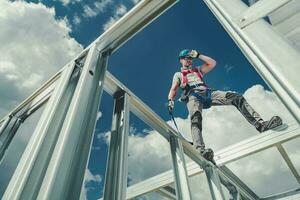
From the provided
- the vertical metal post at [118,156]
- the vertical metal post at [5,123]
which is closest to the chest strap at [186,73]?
the vertical metal post at [118,156]

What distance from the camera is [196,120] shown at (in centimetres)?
345

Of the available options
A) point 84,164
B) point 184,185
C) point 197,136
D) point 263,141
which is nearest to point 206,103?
point 197,136

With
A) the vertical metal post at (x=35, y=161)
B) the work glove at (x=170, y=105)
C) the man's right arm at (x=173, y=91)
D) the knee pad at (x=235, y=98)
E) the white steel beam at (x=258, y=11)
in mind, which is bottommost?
the vertical metal post at (x=35, y=161)

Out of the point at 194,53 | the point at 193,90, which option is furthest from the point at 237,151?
the point at 194,53

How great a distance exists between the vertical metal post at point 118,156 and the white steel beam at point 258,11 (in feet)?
2.81

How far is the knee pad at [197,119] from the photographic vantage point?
11.2 ft

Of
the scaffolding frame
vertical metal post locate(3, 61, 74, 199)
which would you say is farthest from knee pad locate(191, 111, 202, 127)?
vertical metal post locate(3, 61, 74, 199)

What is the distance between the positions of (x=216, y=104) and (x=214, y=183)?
155cm

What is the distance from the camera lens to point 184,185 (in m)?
1.83

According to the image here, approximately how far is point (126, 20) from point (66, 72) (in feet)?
1.52

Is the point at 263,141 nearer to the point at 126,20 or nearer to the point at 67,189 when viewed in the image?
the point at 126,20

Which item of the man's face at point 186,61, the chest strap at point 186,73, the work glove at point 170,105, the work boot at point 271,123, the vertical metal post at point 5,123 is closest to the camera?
the vertical metal post at point 5,123

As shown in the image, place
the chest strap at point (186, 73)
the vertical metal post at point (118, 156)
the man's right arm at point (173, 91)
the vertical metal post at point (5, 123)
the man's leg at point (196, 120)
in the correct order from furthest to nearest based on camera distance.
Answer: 1. the chest strap at point (186, 73)
2. the man's right arm at point (173, 91)
3. the man's leg at point (196, 120)
4. the vertical metal post at point (5, 123)
5. the vertical metal post at point (118, 156)

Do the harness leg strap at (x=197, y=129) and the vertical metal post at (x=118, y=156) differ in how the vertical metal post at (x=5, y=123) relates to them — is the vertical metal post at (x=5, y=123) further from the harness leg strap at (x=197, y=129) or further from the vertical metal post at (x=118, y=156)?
the harness leg strap at (x=197, y=129)
